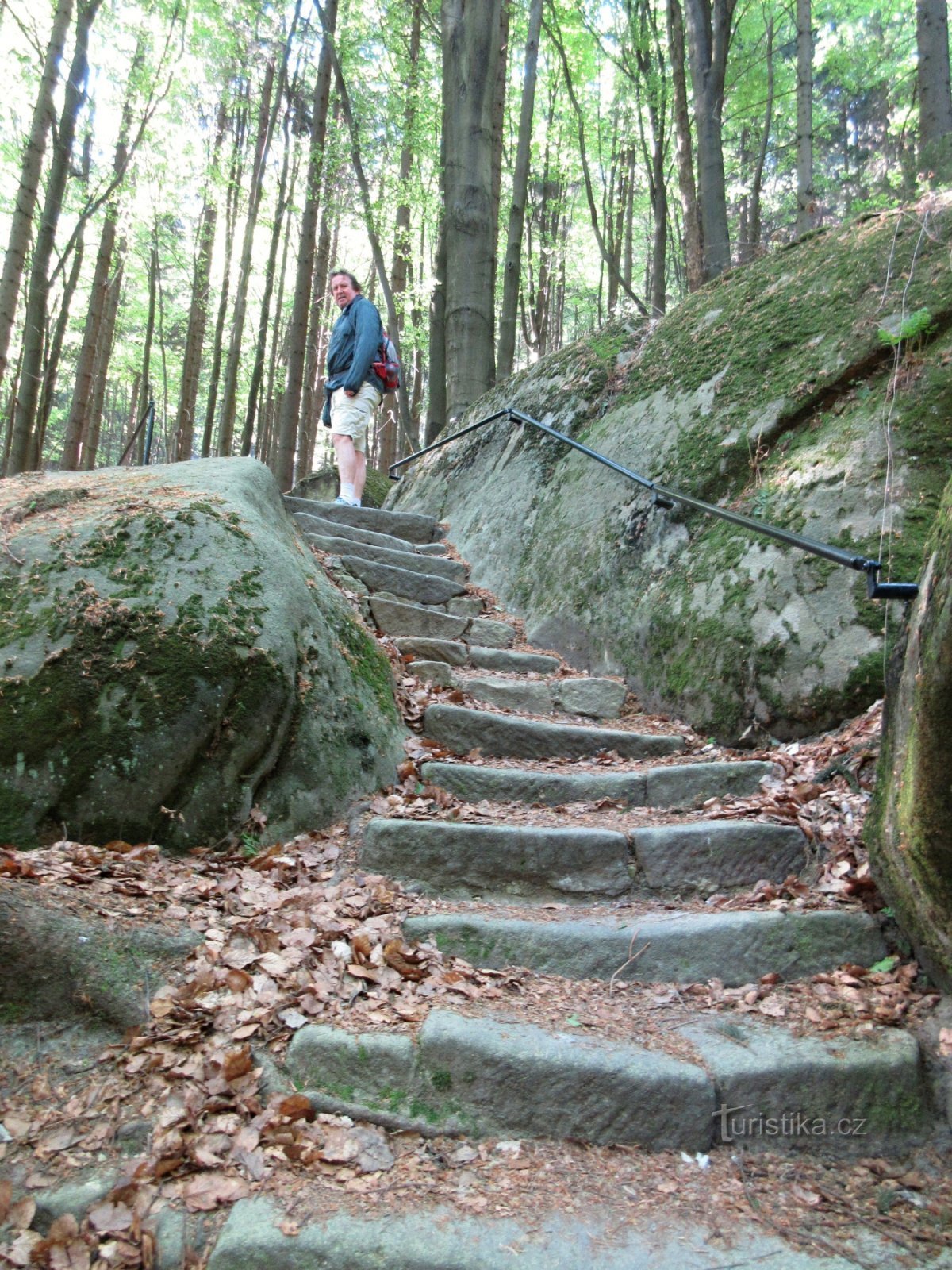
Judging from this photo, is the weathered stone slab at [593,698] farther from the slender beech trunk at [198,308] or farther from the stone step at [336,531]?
the slender beech trunk at [198,308]

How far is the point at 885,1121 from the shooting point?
215 centimetres

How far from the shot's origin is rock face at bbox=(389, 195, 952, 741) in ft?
12.5

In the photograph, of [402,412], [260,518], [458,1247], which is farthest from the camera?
[402,412]

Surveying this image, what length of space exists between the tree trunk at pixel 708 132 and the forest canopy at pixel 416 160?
1.4 inches

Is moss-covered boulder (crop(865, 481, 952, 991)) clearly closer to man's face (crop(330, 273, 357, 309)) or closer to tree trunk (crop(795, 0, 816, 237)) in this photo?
man's face (crop(330, 273, 357, 309))

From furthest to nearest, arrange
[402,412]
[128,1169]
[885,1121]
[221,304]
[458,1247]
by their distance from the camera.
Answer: [221,304] → [402,412] → [885,1121] → [128,1169] → [458,1247]

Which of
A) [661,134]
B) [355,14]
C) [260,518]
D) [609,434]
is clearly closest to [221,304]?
[355,14]

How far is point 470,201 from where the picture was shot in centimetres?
1005

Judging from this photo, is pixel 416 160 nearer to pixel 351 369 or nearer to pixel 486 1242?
pixel 351 369

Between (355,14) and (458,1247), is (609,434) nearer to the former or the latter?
(458,1247)

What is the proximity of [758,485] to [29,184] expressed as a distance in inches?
283

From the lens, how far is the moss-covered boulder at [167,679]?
289 cm

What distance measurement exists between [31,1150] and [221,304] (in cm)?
1765

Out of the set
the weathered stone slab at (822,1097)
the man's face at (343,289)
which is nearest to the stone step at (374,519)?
the man's face at (343,289)
